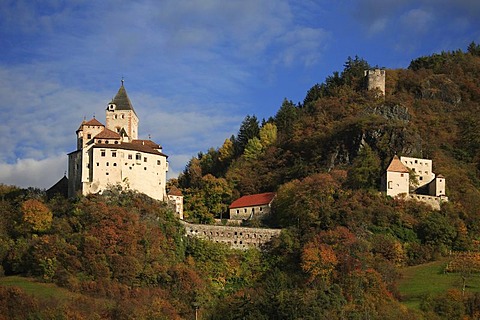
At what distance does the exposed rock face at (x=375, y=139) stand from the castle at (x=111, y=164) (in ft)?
63.2

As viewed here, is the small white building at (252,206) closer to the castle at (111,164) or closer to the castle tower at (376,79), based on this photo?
the castle at (111,164)

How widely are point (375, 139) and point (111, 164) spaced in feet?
88.7

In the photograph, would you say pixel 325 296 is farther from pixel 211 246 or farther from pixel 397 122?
pixel 397 122

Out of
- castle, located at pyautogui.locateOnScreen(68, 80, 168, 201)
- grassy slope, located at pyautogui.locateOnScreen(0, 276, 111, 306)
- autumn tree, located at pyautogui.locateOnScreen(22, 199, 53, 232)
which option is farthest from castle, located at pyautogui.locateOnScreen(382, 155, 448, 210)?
autumn tree, located at pyautogui.locateOnScreen(22, 199, 53, 232)

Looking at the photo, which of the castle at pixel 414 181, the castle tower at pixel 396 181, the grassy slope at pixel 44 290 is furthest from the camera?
the castle at pixel 414 181

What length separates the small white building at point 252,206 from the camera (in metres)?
91.7

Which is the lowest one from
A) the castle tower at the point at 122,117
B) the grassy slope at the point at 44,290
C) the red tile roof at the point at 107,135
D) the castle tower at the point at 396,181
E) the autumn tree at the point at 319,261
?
the grassy slope at the point at 44,290

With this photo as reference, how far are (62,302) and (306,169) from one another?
35649 millimetres

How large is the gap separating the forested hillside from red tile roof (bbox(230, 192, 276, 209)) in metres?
2.08

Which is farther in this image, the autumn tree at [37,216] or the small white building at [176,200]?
the small white building at [176,200]

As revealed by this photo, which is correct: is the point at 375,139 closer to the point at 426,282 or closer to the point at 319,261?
the point at 319,261

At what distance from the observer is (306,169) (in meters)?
96.8

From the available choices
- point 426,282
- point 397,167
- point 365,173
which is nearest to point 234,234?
point 365,173

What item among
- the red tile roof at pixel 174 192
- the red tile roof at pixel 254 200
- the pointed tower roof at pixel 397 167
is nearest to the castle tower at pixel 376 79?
the red tile roof at pixel 254 200
